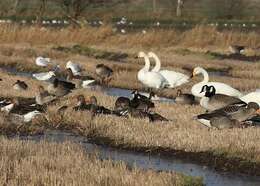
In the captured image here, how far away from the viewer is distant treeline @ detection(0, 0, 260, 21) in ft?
184

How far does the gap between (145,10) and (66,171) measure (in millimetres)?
58174

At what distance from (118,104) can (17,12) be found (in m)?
44.6

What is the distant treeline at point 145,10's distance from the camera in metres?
56.1

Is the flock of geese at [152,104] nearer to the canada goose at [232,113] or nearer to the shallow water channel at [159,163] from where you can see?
the canada goose at [232,113]

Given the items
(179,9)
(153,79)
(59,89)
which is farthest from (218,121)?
(179,9)

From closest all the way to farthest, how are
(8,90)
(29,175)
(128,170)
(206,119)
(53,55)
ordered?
1. (29,175)
2. (128,170)
3. (206,119)
4. (8,90)
5. (53,55)

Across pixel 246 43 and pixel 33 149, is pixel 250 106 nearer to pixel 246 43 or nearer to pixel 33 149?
pixel 33 149

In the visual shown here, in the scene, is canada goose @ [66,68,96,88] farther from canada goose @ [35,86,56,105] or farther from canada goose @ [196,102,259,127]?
canada goose @ [196,102,259,127]

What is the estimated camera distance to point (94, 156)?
888 centimetres

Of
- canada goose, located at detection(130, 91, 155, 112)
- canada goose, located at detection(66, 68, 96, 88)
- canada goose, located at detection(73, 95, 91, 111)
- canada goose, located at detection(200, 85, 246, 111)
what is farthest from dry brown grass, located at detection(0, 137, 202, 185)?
canada goose, located at detection(66, 68, 96, 88)

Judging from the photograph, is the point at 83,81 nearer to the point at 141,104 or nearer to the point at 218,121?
the point at 141,104

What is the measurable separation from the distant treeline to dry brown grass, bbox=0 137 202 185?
4355 cm

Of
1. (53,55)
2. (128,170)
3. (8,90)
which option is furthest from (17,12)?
(128,170)

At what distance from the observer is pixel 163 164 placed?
30.1 feet
